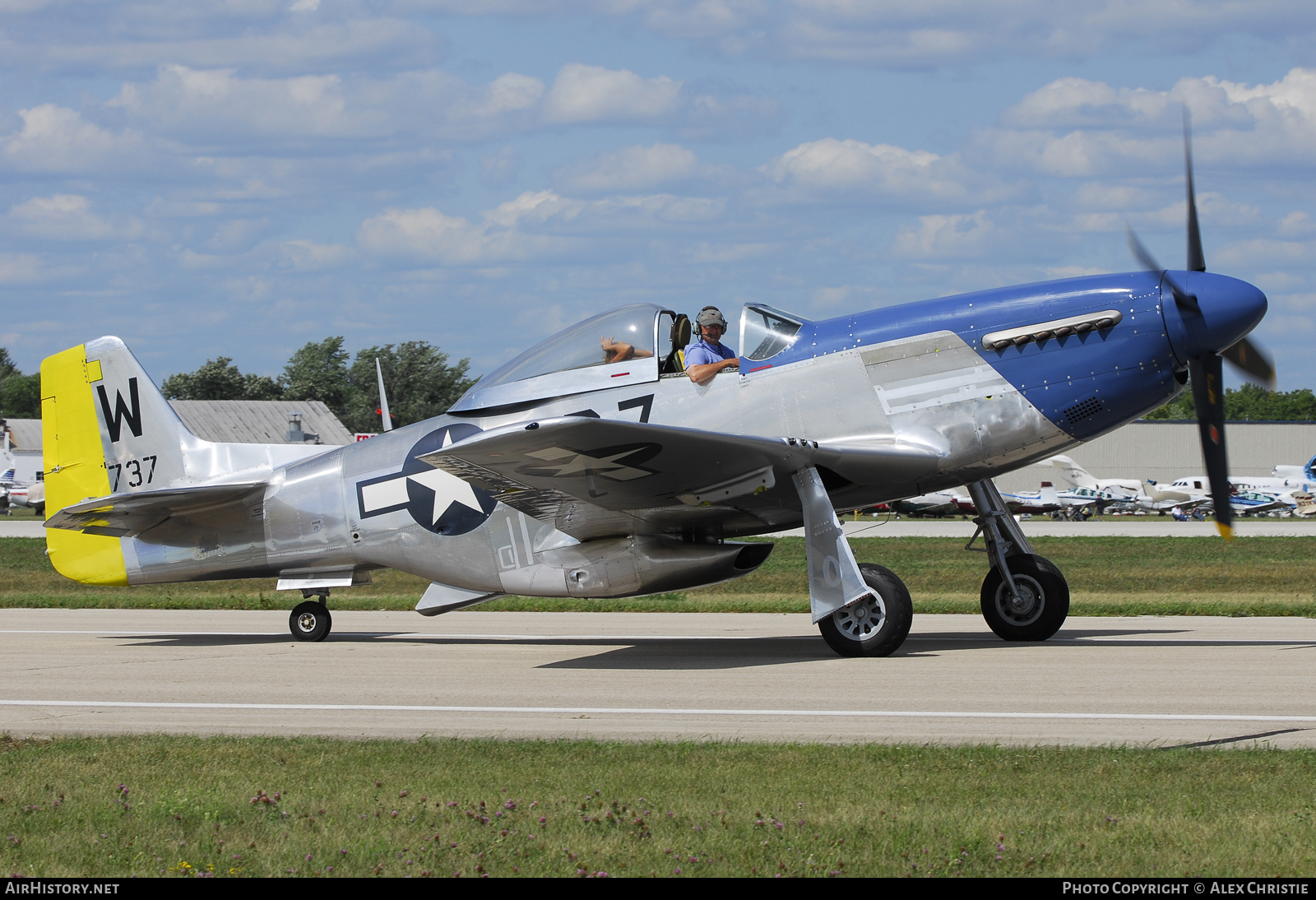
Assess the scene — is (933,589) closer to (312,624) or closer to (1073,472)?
(312,624)

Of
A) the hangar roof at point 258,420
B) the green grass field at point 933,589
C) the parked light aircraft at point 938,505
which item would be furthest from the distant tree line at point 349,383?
the green grass field at point 933,589

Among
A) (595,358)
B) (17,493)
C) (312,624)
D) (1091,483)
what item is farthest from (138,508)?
(17,493)

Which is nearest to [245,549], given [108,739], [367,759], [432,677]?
[432,677]

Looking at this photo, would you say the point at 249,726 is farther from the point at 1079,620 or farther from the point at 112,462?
the point at 1079,620

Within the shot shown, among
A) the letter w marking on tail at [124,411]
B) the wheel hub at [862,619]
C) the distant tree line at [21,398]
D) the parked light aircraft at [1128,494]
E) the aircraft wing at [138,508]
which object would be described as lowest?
the parked light aircraft at [1128,494]

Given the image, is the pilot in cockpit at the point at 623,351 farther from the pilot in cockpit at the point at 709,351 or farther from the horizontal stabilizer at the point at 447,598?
the horizontal stabilizer at the point at 447,598

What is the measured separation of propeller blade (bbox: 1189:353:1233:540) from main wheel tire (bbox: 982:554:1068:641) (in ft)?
5.86

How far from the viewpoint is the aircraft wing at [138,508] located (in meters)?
12.1

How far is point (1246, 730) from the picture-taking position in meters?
7.10

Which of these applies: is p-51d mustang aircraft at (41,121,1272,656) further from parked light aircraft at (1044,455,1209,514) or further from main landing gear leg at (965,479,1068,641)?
parked light aircraft at (1044,455,1209,514)

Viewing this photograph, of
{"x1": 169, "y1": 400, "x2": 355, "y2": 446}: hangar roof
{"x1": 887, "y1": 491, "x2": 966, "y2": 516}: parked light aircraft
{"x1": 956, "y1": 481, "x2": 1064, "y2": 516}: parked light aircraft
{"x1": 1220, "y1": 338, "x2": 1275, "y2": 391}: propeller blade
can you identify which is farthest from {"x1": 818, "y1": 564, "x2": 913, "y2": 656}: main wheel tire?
{"x1": 169, "y1": 400, "x2": 355, "y2": 446}: hangar roof

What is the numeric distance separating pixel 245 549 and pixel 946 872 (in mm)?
10044

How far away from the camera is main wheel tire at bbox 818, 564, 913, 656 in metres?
10.5

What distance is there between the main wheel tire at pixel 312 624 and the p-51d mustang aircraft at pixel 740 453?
2.01ft
